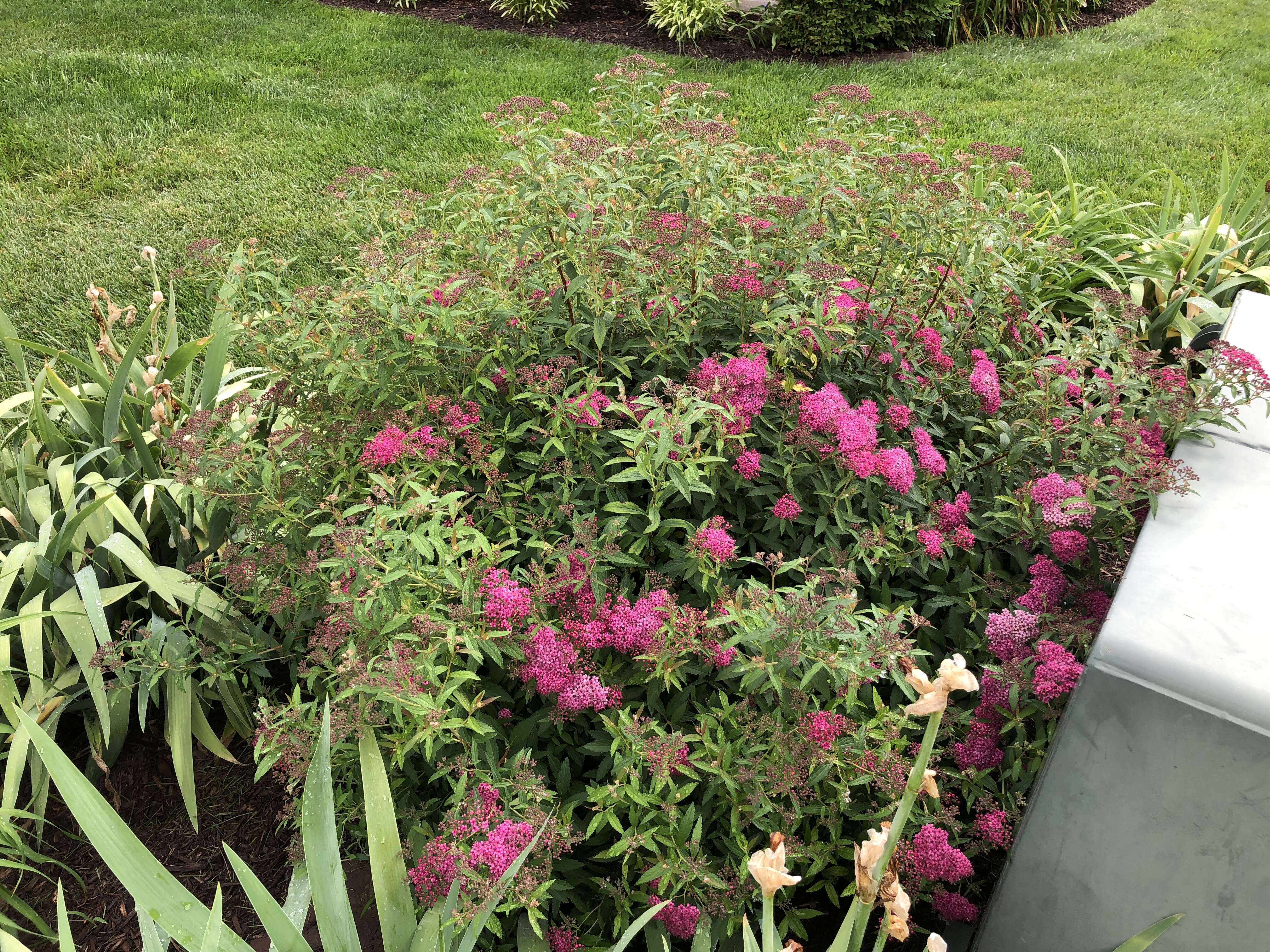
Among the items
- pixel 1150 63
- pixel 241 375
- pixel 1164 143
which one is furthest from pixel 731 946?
pixel 1150 63

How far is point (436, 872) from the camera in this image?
1417 millimetres

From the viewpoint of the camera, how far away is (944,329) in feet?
7.30

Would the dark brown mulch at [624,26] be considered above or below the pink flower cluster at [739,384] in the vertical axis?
above

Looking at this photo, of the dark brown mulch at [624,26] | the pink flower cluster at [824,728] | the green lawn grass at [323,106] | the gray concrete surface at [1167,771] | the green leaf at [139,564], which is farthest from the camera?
the dark brown mulch at [624,26]

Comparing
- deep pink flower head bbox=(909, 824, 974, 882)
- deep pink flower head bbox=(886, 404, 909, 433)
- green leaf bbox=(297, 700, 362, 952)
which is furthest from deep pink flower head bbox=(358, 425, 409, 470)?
deep pink flower head bbox=(909, 824, 974, 882)

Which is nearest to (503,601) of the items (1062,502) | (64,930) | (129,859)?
(129,859)

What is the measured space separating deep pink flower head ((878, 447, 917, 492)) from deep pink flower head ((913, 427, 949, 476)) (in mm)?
115

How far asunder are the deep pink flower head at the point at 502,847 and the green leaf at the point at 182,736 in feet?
3.32

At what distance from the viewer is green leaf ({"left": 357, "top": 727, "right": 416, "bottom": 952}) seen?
1.45m

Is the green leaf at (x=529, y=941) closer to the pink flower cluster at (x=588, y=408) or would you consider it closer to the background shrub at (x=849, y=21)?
the pink flower cluster at (x=588, y=408)

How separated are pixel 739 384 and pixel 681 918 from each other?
1.02m

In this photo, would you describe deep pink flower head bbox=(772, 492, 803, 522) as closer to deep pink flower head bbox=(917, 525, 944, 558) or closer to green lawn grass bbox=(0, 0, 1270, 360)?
deep pink flower head bbox=(917, 525, 944, 558)

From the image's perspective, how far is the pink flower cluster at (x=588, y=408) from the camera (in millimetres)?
1729

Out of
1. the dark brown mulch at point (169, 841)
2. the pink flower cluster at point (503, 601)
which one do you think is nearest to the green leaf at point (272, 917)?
the pink flower cluster at point (503, 601)
